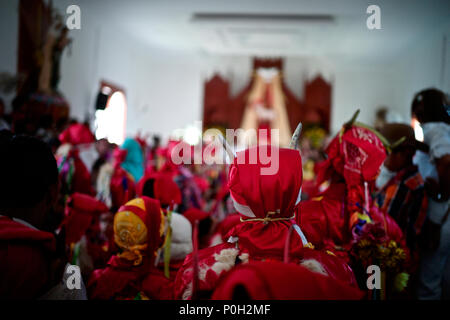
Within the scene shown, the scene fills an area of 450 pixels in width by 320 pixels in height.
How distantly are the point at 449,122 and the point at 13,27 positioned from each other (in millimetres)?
4308

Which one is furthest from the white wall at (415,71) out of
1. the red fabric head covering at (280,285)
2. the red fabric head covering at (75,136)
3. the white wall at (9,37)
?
the white wall at (9,37)

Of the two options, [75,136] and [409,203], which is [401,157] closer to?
[409,203]

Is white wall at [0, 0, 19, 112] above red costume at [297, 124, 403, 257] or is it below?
above

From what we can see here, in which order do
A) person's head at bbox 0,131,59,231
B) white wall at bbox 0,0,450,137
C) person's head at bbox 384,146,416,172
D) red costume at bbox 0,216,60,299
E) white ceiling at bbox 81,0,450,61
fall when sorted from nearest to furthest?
red costume at bbox 0,216,60,299, person's head at bbox 0,131,59,231, person's head at bbox 384,146,416,172, white ceiling at bbox 81,0,450,61, white wall at bbox 0,0,450,137

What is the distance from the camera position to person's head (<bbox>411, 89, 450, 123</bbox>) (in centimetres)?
170

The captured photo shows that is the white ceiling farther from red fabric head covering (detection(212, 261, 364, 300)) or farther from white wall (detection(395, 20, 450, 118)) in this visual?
red fabric head covering (detection(212, 261, 364, 300))

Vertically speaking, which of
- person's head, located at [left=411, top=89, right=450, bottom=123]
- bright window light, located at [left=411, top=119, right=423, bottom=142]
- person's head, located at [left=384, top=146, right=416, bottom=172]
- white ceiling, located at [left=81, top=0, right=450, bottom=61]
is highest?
white ceiling, located at [left=81, top=0, right=450, bottom=61]

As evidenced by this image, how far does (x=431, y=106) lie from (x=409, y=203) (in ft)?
1.79

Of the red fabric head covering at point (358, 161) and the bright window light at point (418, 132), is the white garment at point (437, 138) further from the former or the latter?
the red fabric head covering at point (358, 161)

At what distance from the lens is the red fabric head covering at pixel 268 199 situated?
84 centimetres

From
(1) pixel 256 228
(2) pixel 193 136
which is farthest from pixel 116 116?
(1) pixel 256 228

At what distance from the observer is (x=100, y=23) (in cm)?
632

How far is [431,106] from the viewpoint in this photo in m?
1.75

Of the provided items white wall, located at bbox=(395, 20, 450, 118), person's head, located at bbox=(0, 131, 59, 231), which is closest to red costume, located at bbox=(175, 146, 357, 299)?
person's head, located at bbox=(0, 131, 59, 231)
